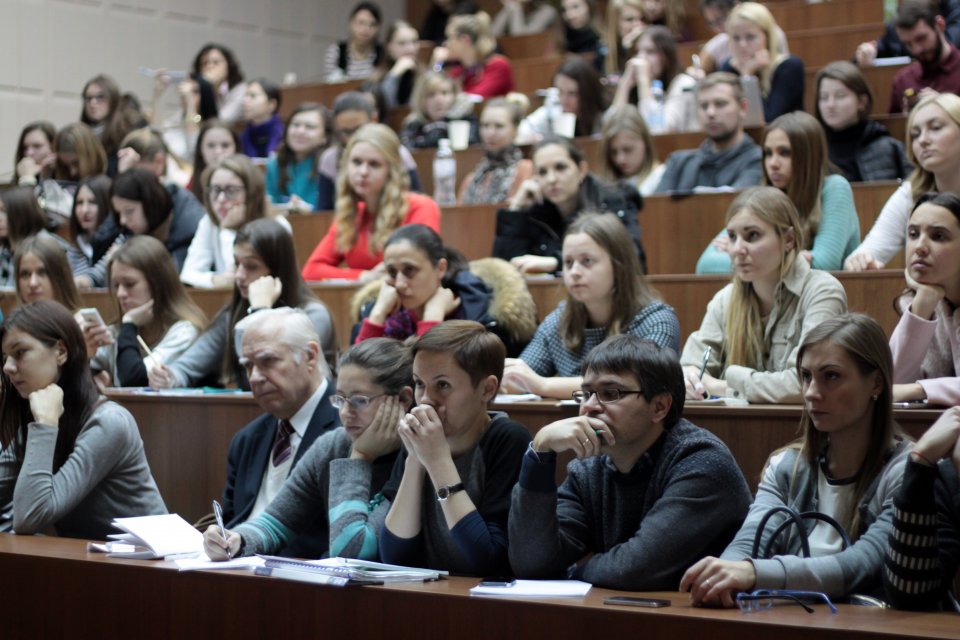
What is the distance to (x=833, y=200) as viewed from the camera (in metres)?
3.98

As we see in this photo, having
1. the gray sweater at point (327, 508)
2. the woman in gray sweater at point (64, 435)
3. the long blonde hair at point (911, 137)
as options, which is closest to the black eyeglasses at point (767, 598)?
the gray sweater at point (327, 508)

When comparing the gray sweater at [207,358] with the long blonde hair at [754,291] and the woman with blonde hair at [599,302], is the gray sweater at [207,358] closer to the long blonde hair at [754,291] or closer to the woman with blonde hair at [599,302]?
the woman with blonde hair at [599,302]

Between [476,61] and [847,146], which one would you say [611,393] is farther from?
[476,61]

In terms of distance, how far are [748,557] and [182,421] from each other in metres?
1.85

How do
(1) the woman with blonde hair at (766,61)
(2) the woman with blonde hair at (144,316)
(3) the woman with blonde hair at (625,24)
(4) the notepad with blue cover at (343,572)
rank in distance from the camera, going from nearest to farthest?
(4) the notepad with blue cover at (343,572) → (2) the woman with blonde hair at (144,316) → (1) the woman with blonde hair at (766,61) → (3) the woman with blonde hair at (625,24)

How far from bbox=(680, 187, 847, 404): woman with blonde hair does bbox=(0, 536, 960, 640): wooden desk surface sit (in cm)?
123

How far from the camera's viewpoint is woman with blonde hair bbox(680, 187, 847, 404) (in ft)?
10.2

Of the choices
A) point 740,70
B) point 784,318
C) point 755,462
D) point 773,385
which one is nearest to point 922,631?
point 755,462

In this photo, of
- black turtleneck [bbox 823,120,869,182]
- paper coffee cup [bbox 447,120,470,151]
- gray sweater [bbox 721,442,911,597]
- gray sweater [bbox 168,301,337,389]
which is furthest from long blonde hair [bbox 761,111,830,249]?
paper coffee cup [bbox 447,120,470,151]

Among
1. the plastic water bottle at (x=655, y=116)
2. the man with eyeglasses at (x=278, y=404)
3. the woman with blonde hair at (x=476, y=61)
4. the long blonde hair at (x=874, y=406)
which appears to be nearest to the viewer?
the long blonde hair at (x=874, y=406)

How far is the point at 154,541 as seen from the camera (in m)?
2.39

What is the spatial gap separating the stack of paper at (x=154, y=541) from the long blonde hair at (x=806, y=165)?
220 cm

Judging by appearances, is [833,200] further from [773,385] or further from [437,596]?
[437,596]

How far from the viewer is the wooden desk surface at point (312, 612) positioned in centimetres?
175
